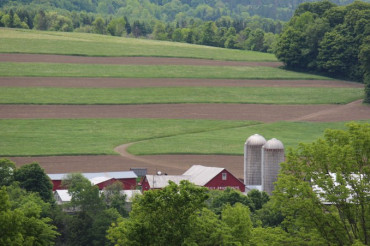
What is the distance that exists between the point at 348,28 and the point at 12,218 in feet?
377

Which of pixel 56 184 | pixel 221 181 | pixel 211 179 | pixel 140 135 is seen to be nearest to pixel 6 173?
pixel 56 184

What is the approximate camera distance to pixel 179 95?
410 ft

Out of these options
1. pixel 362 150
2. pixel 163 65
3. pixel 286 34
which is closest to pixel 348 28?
pixel 286 34

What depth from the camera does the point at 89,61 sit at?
146 meters

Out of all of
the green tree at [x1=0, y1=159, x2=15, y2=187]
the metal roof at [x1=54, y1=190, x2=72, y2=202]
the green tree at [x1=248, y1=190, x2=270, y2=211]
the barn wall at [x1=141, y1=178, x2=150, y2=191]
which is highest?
the green tree at [x1=0, y1=159, x2=15, y2=187]

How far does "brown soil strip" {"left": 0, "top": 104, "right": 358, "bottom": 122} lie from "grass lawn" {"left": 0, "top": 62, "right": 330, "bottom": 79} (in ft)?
61.4

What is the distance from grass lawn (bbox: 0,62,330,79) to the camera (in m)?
134

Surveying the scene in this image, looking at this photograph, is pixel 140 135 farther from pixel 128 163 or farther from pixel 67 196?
pixel 67 196

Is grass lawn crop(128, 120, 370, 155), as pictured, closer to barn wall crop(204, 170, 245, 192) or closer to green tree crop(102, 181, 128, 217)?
barn wall crop(204, 170, 245, 192)

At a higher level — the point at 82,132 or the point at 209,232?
the point at 209,232

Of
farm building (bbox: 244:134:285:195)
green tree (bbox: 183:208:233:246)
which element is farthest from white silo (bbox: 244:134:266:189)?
green tree (bbox: 183:208:233:246)

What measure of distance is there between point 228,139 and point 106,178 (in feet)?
83.3

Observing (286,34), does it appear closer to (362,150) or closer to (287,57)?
(287,57)

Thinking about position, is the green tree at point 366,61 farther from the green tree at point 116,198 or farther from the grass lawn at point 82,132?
the green tree at point 116,198
